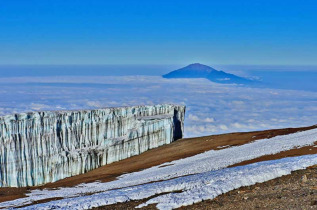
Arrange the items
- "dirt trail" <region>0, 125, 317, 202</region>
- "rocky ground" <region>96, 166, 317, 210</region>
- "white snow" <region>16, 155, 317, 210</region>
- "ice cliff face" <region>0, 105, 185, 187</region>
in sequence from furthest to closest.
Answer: "dirt trail" <region>0, 125, 317, 202</region>
"ice cliff face" <region>0, 105, 185, 187</region>
"white snow" <region>16, 155, 317, 210</region>
"rocky ground" <region>96, 166, 317, 210</region>

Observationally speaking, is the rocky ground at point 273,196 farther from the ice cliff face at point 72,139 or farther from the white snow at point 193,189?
the ice cliff face at point 72,139

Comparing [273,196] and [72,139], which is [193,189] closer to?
[273,196]

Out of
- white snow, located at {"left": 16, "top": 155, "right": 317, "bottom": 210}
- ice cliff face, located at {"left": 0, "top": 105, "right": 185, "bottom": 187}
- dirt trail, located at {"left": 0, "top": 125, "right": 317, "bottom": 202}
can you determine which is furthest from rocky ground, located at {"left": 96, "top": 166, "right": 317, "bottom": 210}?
ice cliff face, located at {"left": 0, "top": 105, "right": 185, "bottom": 187}

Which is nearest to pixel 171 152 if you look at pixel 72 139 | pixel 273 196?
pixel 72 139

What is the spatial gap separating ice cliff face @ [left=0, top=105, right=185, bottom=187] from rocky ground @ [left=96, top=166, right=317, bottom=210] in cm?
2398

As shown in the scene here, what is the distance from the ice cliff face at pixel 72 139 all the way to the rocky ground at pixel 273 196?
944 inches

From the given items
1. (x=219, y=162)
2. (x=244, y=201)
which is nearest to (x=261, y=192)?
(x=244, y=201)

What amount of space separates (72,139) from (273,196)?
103 ft

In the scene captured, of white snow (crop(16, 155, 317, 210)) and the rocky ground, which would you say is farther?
white snow (crop(16, 155, 317, 210))

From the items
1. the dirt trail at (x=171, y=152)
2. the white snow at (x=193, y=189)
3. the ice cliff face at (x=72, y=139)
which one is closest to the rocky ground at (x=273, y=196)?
the white snow at (x=193, y=189)

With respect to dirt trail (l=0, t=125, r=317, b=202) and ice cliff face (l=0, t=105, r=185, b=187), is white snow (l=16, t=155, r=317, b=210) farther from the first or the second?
ice cliff face (l=0, t=105, r=185, b=187)

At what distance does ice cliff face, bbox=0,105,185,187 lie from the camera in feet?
131

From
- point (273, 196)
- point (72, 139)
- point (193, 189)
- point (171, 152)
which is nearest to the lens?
point (273, 196)

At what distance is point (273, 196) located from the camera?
1655 cm
